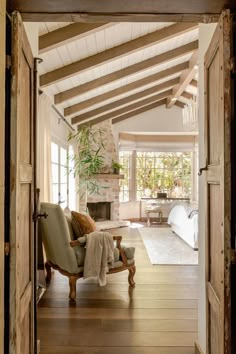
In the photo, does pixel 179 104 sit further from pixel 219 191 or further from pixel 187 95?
pixel 219 191

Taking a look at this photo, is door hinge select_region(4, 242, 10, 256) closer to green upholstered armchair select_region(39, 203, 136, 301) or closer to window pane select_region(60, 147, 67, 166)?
green upholstered armchair select_region(39, 203, 136, 301)

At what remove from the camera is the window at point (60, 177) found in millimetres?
6164

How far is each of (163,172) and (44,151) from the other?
656cm

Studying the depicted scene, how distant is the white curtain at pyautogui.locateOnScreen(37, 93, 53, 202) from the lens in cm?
431

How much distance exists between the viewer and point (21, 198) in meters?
1.79

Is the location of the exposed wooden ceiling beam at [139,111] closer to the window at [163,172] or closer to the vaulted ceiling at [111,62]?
the vaulted ceiling at [111,62]

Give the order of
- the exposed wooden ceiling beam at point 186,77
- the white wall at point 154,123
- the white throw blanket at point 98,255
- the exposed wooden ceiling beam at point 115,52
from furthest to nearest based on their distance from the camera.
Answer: the white wall at point 154,123, the exposed wooden ceiling beam at point 186,77, the exposed wooden ceiling beam at point 115,52, the white throw blanket at point 98,255

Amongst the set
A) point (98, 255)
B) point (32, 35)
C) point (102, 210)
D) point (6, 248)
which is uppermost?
point (32, 35)

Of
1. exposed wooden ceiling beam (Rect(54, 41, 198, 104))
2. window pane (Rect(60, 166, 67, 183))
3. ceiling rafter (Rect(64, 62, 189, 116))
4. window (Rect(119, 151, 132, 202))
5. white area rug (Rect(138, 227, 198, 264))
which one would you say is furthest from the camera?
window (Rect(119, 151, 132, 202))

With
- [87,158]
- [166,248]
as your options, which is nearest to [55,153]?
[87,158]

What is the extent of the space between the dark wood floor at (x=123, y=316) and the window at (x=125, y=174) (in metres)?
5.87

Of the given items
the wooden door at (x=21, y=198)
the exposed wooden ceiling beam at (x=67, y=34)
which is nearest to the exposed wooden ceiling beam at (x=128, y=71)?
the exposed wooden ceiling beam at (x=67, y=34)

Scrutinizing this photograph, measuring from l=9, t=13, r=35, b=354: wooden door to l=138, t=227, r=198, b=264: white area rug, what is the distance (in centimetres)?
347

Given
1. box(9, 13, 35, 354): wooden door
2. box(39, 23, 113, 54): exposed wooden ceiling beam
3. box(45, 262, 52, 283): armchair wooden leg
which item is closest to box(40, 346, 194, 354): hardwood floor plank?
box(9, 13, 35, 354): wooden door
